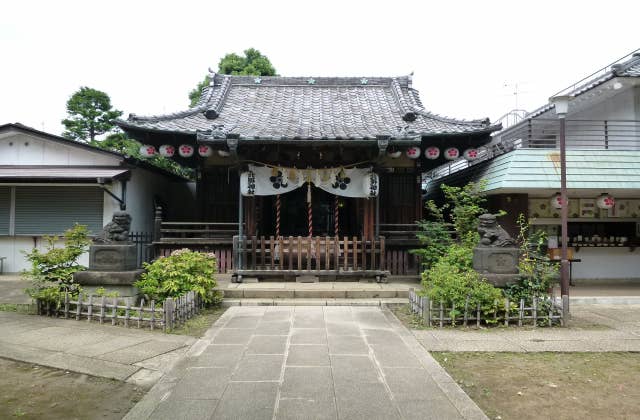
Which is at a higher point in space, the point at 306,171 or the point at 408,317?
the point at 306,171

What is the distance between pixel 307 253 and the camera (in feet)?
34.2

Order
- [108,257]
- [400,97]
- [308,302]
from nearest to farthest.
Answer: [108,257], [308,302], [400,97]

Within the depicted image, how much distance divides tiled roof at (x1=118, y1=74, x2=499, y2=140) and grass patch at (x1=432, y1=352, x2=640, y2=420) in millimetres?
6605

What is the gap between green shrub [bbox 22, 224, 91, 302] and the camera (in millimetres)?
7559

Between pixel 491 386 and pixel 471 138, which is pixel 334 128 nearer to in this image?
pixel 471 138

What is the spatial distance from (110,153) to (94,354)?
9.20 meters

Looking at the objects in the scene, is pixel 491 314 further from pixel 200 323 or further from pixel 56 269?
pixel 56 269

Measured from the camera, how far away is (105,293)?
25.0ft

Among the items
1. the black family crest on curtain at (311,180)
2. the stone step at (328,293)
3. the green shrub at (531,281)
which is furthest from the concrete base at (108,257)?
the green shrub at (531,281)

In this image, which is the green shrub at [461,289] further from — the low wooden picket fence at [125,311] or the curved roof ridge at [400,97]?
the curved roof ridge at [400,97]

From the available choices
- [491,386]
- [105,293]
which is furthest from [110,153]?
[491,386]

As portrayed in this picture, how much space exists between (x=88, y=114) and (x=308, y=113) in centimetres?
1968

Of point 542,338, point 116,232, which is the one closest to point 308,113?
point 116,232

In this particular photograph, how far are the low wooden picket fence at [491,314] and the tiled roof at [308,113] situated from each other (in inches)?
202
